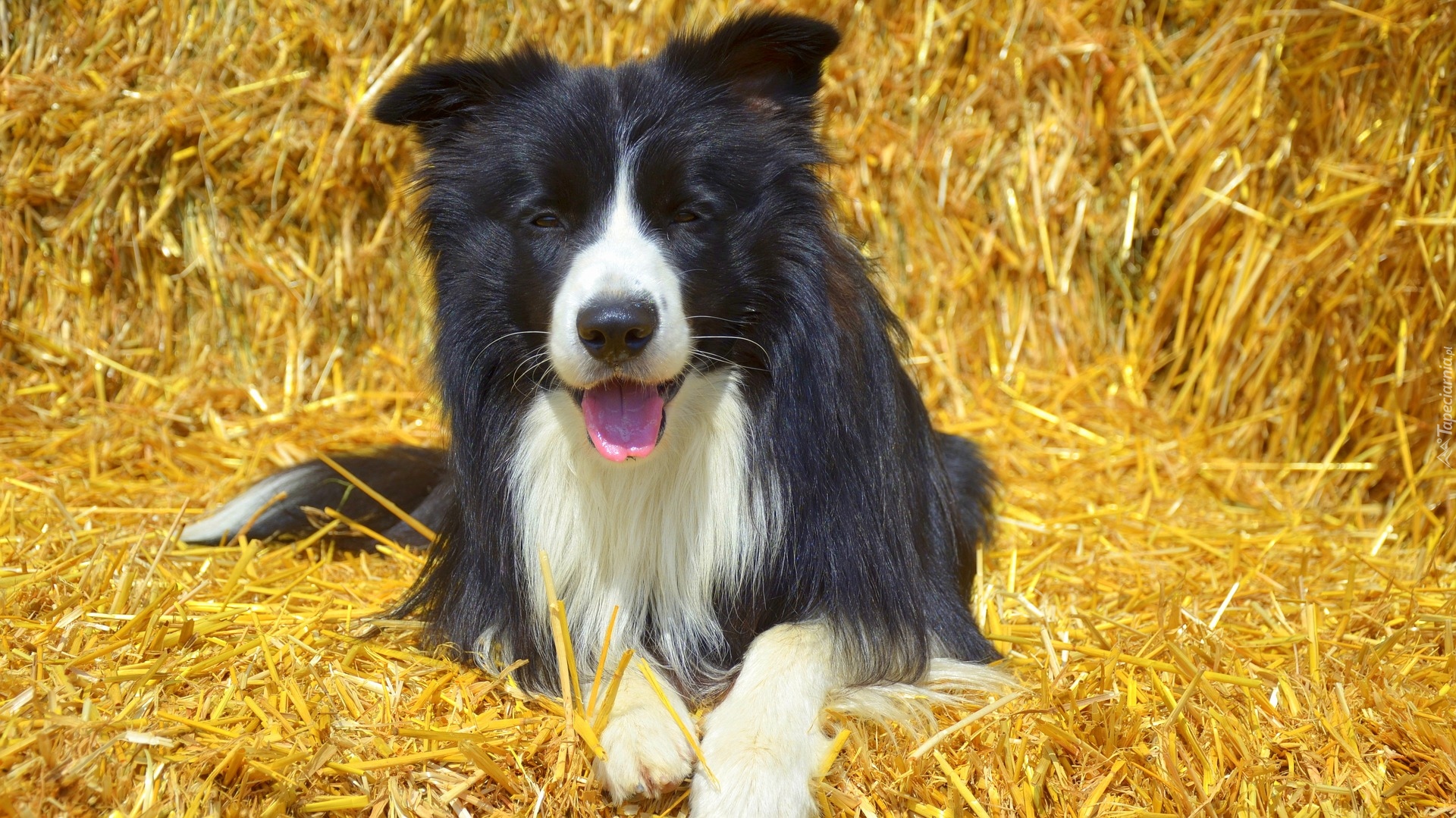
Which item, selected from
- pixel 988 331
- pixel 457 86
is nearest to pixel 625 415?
pixel 457 86

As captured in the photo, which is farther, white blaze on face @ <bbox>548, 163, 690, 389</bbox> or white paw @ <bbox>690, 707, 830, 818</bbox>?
white blaze on face @ <bbox>548, 163, 690, 389</bbox>

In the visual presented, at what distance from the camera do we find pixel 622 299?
2.19 metres

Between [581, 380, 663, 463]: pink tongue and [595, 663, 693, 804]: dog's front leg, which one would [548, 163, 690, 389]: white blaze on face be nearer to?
[581, 380, 663, 463]: pink tongue

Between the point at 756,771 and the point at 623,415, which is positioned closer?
the point at 756,771

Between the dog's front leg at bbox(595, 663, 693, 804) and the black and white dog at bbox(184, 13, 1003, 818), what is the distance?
0.13m

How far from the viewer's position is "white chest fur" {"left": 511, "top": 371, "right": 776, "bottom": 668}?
2461mm

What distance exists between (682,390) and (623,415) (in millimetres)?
144

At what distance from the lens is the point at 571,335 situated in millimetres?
2232

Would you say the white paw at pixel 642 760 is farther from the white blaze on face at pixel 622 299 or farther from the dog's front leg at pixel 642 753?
the white blaze on face at pixel 622 299

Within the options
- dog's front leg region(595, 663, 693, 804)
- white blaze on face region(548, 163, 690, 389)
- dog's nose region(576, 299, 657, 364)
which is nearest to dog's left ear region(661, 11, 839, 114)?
white blaze on face region(548, 163, 690, 389)

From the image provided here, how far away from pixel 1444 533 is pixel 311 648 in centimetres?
314

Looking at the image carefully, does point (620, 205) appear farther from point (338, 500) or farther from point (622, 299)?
point (338, 500)

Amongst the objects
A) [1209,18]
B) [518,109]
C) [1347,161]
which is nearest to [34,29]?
[518,109]

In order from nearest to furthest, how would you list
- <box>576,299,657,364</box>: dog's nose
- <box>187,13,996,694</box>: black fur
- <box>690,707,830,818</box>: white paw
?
<box>690,707,830,818</box>: white paw < <box>576,299,657,364</box>: dog's nose < <box>187,13,996,694</box>: black fur
